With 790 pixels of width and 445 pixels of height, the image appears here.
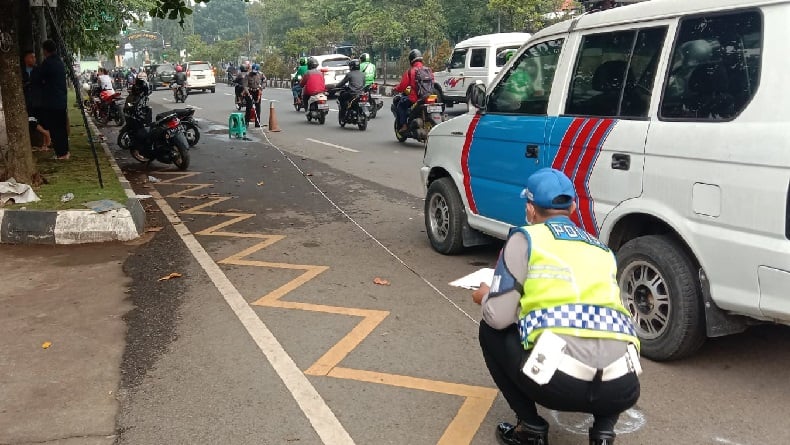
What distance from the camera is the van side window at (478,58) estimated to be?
20.7 m

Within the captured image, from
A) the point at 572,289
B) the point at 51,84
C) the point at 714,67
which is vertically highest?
the point at 714,67

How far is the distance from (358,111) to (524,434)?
14.8 metres

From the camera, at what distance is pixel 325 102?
750 inches

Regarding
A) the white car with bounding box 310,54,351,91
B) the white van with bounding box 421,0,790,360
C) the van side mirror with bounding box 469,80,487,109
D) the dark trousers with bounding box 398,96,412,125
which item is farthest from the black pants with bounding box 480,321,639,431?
the white car with bounding box 310,54,351,91

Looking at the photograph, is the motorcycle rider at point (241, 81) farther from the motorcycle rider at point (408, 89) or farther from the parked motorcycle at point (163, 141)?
the parked motorcycle at point (163, 141)

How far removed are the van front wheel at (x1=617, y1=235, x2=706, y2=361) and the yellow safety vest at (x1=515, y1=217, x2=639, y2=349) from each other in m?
1.28

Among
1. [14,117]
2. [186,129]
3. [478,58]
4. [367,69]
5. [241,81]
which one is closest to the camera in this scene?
[14,117]

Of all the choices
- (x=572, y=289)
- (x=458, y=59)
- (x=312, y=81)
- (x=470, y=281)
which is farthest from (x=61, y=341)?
(x=458, y=59)

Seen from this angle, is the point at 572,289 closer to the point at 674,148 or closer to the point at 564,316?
the point at 564,316

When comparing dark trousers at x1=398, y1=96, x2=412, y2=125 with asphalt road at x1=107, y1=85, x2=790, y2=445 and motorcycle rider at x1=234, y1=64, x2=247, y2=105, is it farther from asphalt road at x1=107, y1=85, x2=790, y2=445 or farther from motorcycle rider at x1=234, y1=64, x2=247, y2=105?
asphalt road at x1=107, y1=85, x2=790, y2=445

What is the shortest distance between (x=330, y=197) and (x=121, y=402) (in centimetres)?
589

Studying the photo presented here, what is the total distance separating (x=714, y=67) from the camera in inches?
147

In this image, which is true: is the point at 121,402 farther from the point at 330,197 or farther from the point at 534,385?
the point at 330,197

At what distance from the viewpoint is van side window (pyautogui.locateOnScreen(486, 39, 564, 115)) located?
500 cm
